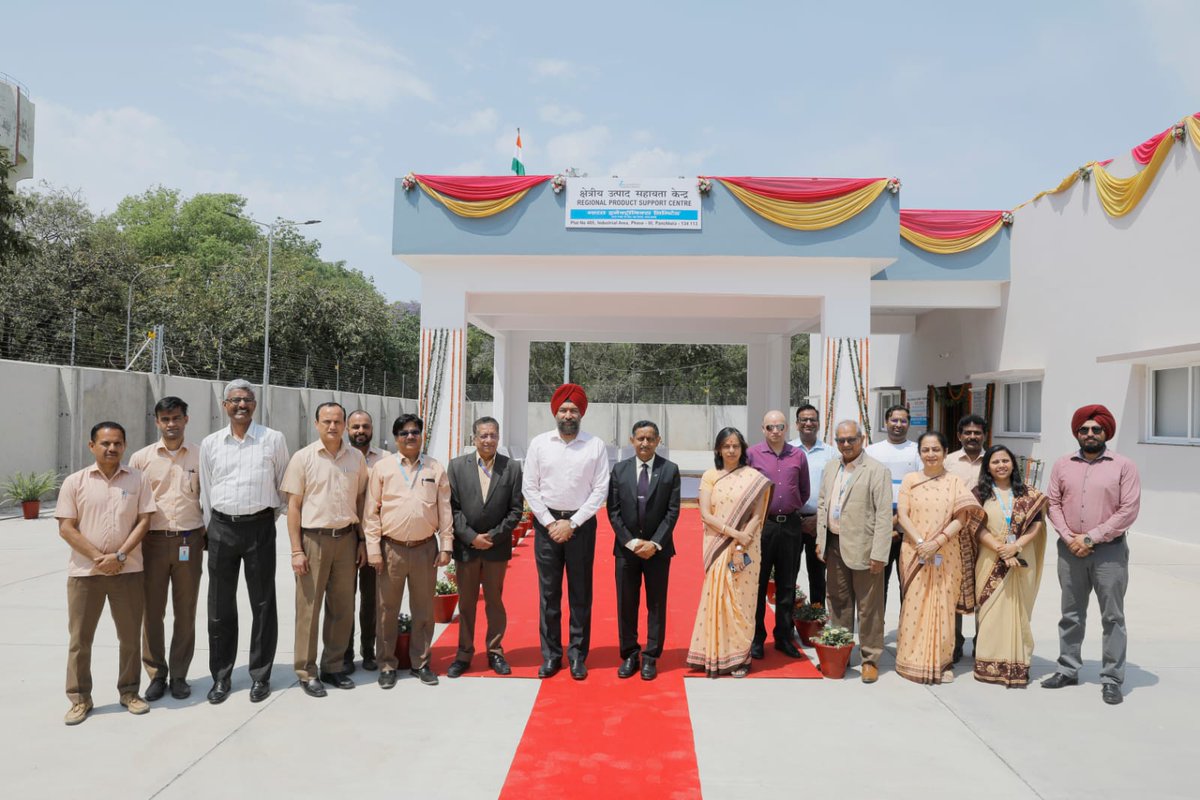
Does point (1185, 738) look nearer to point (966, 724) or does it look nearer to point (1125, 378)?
point (966, 724)

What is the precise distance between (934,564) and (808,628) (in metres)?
1.01

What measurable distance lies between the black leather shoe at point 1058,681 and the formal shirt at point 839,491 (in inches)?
53.5

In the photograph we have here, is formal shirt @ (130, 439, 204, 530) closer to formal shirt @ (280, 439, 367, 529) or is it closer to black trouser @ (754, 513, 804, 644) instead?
formal shirt @ (280, 439, 367, 529)

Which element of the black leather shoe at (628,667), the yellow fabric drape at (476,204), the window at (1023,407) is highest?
the yellow fabric drape at (476,204)

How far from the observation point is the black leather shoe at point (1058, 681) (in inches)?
186

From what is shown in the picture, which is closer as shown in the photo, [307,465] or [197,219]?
[307,465]

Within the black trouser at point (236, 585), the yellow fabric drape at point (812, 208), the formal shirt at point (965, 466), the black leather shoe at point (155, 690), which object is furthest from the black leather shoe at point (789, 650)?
the yellow fabric drape at point (812, 208)

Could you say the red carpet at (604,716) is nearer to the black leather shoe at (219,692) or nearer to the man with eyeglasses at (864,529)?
the man with eyeglasses at (864,529)

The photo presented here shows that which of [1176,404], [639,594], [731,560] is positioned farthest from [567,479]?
[1176,404]

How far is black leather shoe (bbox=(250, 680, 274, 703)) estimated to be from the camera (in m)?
4.36

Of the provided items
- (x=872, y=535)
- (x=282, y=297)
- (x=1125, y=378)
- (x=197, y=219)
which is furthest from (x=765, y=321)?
(x=197, y=219)

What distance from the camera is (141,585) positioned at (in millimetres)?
4215

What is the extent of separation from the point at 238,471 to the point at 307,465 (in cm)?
33

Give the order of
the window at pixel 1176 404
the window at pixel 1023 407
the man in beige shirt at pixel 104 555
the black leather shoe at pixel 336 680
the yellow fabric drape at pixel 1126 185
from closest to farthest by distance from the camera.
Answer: the man in beige shirt at pixel 104 555 → the black leather shoe at pixel 336 680 → the window at pixel 1176 404 → the yellow fabric drape at pixel 1126 185 → the window at pixel 1023 407
